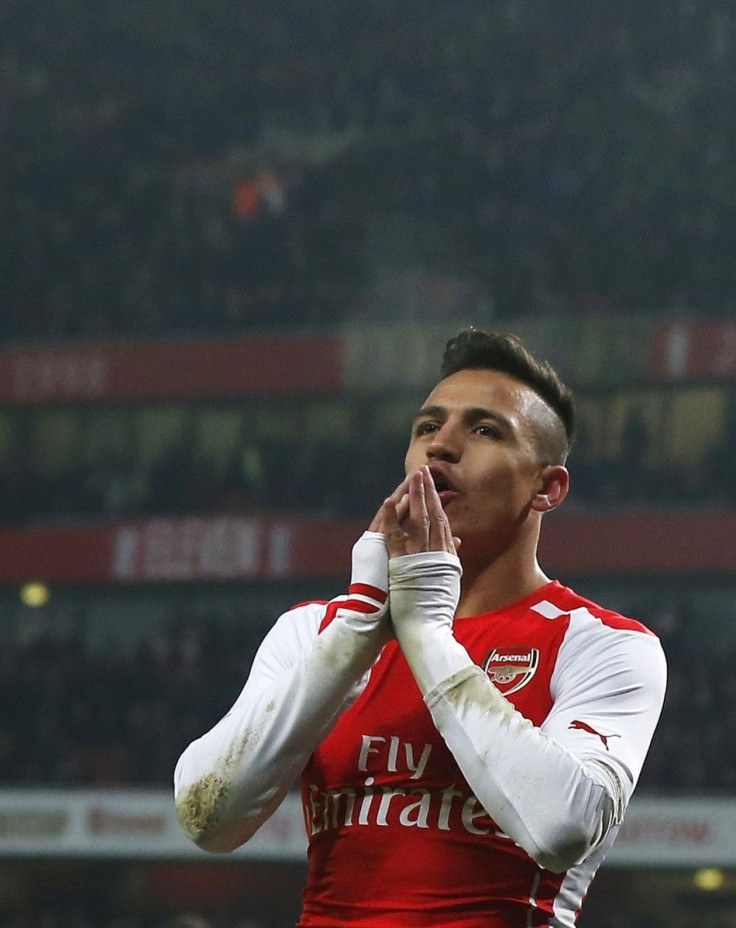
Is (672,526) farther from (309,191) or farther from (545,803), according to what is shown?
(545,803)

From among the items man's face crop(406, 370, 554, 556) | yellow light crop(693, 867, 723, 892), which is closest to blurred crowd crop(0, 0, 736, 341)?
yellow light crop(693, 867, 723, 892)

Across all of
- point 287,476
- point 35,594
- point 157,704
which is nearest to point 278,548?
point 287,476

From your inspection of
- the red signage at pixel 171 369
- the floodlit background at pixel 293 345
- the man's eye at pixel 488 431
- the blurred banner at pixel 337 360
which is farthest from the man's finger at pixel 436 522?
the red signage at pixel 171 369

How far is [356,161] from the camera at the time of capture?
85.6 feet

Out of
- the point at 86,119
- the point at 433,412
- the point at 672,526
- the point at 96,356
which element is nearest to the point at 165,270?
the point at 96,356

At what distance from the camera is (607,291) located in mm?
22516

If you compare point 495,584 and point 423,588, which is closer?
point 423,588

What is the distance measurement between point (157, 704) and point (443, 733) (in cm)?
1812

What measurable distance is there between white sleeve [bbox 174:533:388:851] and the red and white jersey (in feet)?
0.24

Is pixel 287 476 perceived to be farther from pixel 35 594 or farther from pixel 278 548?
pixel 35 594

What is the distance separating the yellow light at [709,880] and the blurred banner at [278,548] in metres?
4.14

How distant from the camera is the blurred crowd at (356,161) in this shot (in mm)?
23531

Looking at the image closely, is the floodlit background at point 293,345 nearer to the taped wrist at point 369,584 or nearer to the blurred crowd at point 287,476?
the blurred crowd at point 287,476

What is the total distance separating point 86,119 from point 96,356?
22.4 feet
